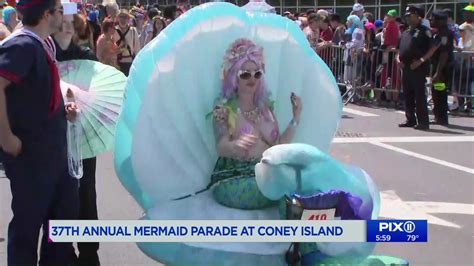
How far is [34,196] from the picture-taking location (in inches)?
147

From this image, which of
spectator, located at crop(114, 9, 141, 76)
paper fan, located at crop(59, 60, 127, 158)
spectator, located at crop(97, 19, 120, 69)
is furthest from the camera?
spectator, located at crop(114, 9, 141, 76)

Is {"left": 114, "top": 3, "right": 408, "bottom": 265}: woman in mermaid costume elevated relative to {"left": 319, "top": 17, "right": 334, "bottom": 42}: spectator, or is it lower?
elevated

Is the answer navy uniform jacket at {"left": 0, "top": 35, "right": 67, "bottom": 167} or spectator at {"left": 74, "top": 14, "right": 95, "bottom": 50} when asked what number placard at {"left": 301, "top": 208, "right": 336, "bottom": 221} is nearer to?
navy uniform jacket at {"left": 0, "top": 35, "right": 67, "bottom": 167}

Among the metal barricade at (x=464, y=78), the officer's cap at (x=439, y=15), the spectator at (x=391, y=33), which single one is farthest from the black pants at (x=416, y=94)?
the spectator at (x=391, y=33)

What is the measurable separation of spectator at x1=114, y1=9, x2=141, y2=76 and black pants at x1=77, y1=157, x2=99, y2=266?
642cm

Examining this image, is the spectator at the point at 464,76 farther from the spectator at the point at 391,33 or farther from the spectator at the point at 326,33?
the spectator at the point at 326,33

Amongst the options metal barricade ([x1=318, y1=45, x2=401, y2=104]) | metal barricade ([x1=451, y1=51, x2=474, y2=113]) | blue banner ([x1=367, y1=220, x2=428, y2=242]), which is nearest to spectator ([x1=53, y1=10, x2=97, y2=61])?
blue banner ([x1=367, y1=220, x2=428, y2=242])

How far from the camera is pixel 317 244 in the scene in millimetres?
3750

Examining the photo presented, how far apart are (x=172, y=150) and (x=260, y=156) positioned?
0.50 metres

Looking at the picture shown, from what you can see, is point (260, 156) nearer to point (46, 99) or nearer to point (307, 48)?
point (307, 48)

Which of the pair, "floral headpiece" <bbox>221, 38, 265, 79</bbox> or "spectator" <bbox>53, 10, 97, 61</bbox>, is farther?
"spectator" <bbox>53, 10, 97, 61</bbox>

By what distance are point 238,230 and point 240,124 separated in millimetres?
642

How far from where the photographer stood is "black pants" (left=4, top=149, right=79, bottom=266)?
3.72m

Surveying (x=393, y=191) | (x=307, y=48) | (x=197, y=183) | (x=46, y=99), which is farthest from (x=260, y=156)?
(x=393, y=191)
